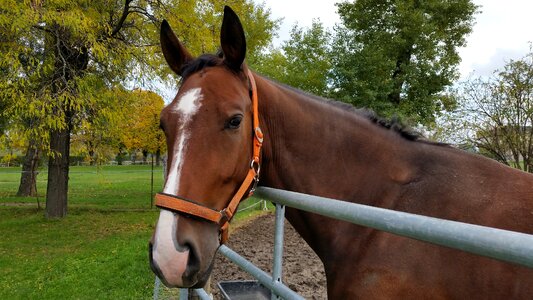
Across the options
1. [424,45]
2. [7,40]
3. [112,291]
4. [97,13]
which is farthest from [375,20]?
[112,291]

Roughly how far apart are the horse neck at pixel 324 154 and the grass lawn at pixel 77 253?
3.72 metres

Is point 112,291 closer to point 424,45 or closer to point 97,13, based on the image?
point 97,13

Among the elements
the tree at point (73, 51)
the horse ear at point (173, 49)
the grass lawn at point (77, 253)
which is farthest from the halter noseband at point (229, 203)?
the tree at point (73, 51)

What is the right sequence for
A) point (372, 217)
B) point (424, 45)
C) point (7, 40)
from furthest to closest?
point (424, 45), point (7, 40), point (372, 217)

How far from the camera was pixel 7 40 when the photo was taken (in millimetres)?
8500

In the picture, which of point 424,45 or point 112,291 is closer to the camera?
point 112,291

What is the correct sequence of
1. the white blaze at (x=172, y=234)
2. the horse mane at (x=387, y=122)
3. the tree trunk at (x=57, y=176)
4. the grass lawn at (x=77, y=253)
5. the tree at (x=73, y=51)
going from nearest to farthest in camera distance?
the white blaze at (x=172, y=234)
the horse mane at (x=387, y=122)
the grass lawn at (x=77, y=253)
the tree at (x=73, y=51)
the tree trunk at (x=57, y=176)

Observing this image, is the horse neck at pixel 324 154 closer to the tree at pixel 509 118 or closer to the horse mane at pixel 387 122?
the horse mane at pixel 387 122

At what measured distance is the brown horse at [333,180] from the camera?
166 centimetres

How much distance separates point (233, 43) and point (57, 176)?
11.4m

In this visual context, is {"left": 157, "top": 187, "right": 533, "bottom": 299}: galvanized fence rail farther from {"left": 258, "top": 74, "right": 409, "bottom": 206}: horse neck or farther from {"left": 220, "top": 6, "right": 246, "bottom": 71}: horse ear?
{"left": 220, "top": 6, "right": 246, "bottom": 71}: horse ear

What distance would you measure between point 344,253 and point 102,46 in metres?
8.45

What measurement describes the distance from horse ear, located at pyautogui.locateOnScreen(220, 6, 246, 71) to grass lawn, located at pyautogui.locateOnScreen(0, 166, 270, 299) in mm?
4016

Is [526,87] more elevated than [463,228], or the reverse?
[526,87]
